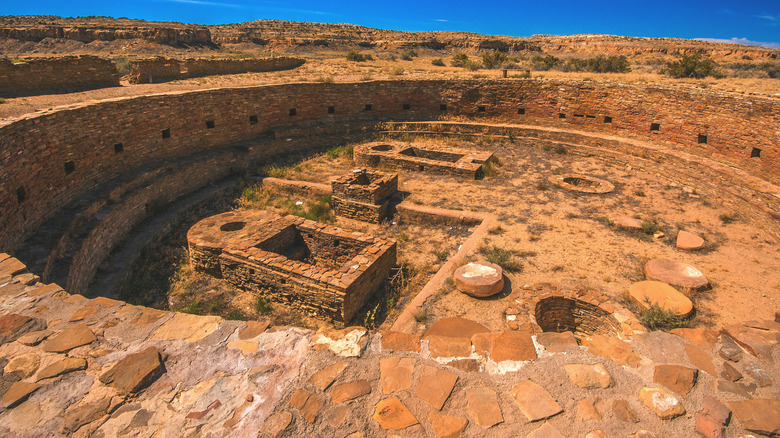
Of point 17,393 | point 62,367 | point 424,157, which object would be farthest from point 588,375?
point 424,157

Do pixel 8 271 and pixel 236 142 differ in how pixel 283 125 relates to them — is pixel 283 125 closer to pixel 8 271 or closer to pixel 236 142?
pixel 236 142

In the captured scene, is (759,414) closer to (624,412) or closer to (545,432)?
(624,412)

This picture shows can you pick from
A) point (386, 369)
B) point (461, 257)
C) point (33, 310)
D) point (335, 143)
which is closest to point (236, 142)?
point (335, 143)

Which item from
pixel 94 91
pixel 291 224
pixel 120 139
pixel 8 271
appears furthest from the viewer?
pixel 94 91

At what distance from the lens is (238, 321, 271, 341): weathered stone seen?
12.4ft

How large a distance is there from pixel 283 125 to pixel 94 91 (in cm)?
586

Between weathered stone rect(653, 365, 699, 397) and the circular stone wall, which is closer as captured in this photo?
weathered stone rect(653, 365, 699, 397)

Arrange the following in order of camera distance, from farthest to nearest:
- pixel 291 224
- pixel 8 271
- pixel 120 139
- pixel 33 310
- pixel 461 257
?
1. pixel 120 139
2. pixel 291 224
3. pixel 461 257
4. pixel 8 271
5. pixel 33 310

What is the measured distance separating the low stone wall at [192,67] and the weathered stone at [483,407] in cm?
1675

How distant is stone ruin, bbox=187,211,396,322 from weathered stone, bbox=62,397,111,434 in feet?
11.9

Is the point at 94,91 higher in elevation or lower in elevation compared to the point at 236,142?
higher

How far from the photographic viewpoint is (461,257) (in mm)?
7934

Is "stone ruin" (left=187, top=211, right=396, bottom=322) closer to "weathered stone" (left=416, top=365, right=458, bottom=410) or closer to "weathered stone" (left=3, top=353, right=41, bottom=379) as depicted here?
"weathered stone" (left=416, top=365, right=458, bottom=410)

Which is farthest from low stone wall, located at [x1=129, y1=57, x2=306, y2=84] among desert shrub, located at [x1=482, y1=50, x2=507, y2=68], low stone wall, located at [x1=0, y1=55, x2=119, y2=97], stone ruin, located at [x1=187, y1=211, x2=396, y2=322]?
desert shrub, located at [x1=482, y1=50, x2=507, y2=68]
